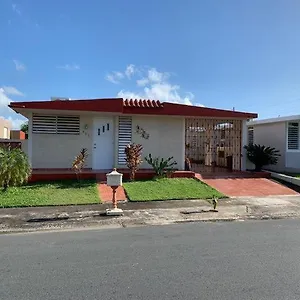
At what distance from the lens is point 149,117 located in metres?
14.2

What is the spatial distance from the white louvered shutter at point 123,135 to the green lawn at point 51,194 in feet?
8.42

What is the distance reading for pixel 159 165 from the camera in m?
13.0

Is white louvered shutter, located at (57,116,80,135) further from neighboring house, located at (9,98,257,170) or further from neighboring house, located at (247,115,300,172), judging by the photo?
neighboring house, located at (247,115,300,172)

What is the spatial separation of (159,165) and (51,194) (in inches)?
188

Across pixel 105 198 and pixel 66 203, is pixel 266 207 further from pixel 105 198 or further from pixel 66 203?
pixel 66 203

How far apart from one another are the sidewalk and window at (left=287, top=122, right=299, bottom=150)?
7.66 m

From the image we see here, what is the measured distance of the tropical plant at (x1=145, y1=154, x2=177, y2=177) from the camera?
1273 cm

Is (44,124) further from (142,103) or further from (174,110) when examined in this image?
(174,110)

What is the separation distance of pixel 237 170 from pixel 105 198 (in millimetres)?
8328

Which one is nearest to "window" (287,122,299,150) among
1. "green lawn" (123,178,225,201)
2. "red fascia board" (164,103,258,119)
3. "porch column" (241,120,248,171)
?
"porch column" (241,120,248,171)

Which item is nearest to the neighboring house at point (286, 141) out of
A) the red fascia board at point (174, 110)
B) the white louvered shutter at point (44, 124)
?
the red fascia board at point (174, 110)

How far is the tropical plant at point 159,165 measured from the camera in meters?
12.7

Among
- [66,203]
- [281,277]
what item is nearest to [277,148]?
[66,203]

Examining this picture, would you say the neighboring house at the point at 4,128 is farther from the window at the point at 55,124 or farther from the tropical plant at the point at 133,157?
the tropical plant at the point at 133,157
